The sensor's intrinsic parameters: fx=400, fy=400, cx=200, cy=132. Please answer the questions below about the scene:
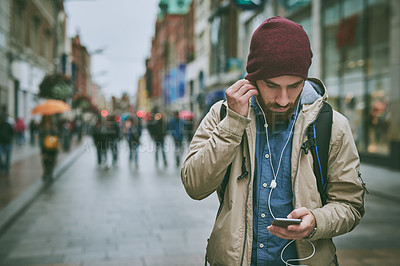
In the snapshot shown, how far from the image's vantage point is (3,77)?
22.0 metres

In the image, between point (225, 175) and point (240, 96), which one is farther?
point (225, 175)

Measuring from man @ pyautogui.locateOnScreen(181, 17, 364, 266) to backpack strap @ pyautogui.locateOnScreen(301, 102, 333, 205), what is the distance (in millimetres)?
29

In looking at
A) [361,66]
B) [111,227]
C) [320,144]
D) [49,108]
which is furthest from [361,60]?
[320,144]

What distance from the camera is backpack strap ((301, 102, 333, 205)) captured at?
1.81m

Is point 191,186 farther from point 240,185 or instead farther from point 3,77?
point 3,77

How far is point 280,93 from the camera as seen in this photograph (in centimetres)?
177

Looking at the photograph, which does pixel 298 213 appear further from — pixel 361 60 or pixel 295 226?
pixel 361 60

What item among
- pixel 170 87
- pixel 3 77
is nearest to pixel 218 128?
pixel 3 77

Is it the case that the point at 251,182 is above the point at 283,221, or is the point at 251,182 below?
above

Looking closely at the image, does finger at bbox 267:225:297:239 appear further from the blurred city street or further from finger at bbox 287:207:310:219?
the blurred city street

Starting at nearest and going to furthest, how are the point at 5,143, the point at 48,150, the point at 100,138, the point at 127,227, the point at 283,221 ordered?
the point at 283,221, the point at 127,227, the point at 48,150, the point at 5,143, the point at 100,138

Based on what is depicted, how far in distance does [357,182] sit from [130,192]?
8218 millimetres

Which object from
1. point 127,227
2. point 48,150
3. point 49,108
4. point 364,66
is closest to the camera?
point 127,227

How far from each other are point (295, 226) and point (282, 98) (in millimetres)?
551
